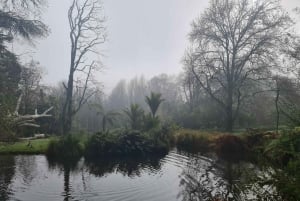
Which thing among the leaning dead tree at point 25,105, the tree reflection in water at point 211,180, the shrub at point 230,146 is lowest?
the tree reflection in water at point 211,180

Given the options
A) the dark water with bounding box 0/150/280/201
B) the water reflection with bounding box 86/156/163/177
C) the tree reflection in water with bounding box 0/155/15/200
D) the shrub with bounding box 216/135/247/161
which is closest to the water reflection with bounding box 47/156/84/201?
the dark water with bounding box 0/150/280/201

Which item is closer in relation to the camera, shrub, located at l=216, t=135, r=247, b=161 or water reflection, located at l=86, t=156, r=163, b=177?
water reflection, located at l=86, t=156, r=163, b=177

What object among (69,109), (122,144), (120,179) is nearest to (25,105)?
(69,109)

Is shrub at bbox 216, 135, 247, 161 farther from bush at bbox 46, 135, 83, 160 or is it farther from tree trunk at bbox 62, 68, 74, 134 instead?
tree trunk at bbox 62, 68, 74, 134

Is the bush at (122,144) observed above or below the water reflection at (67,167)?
above

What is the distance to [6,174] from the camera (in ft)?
40.8

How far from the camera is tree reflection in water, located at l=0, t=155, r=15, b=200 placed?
9791 millimetres

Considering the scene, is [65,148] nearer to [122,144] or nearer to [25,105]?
[122,144]

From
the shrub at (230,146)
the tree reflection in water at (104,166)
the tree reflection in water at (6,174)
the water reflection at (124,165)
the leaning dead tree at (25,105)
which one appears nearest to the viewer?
the leaning dead tree at (25,105)

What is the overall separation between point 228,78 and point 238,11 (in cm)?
550

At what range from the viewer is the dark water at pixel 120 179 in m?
9.89

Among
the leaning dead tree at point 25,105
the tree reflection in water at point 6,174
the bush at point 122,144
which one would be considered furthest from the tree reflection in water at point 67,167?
the leaning dead tree at point 25,105

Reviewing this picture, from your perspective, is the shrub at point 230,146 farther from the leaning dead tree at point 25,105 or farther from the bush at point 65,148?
the leaning dead tree at point 25,105

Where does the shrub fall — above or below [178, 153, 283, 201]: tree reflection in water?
above
